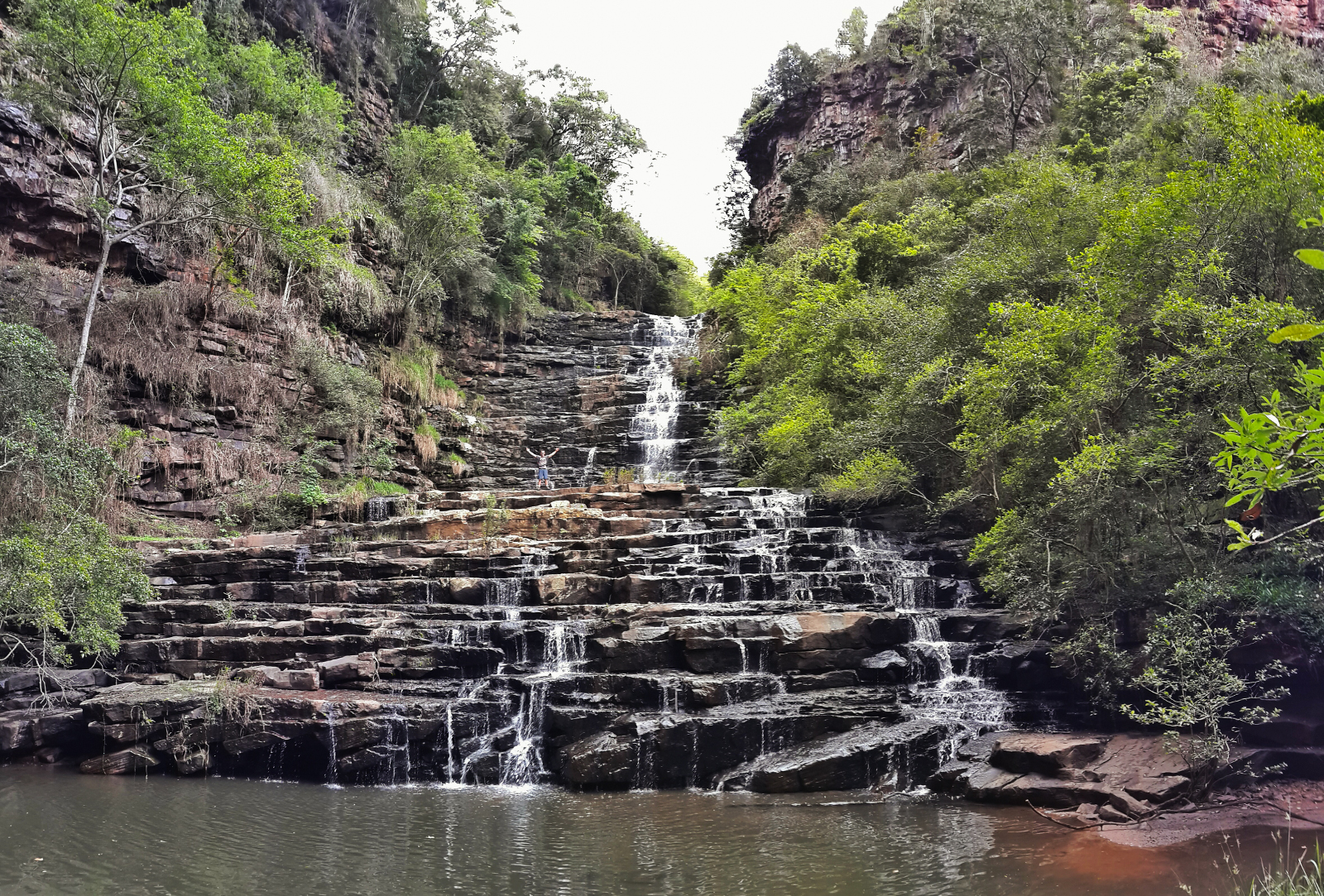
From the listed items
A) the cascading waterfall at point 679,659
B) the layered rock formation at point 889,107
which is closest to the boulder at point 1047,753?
the cascading waterfall at point 679,659

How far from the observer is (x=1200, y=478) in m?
10.1

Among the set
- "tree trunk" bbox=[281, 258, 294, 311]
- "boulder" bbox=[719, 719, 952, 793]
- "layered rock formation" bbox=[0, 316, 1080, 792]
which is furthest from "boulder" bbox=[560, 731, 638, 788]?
"tree trunk" bbox=[281, 258, 294, 311]

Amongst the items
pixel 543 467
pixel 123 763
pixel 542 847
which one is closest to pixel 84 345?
pixel 123 763

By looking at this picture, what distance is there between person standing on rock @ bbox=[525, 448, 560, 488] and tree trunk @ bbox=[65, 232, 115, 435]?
1077 cm

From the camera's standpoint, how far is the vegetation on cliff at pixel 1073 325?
10.2m

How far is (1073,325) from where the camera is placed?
12250mm

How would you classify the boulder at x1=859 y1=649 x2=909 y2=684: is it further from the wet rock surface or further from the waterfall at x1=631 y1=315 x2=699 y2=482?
the waterfall at x1=631 y1=315 x2=699 y2=482

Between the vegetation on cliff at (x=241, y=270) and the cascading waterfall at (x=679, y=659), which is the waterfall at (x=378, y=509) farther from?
the cascading waterfall at (x=679, y=659)

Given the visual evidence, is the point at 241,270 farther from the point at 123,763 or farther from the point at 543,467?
the point at 123,763

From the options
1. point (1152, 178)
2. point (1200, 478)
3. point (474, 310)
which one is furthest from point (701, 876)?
point (474, 310)

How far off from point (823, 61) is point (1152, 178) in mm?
24541

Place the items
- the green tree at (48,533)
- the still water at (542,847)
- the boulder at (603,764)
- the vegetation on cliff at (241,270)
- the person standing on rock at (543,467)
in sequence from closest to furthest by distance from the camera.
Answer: the still water at (542,847) → the boulder at (603,764) → the green tree at (48,533) → the vegetation on cliff at (241,270) → the person standing on rock at (543,467)

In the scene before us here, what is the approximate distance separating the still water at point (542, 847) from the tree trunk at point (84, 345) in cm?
830

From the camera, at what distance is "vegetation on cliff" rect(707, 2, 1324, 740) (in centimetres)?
1020
